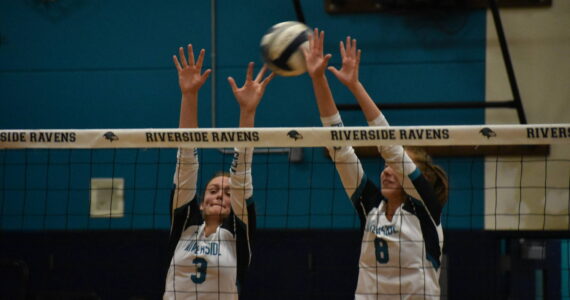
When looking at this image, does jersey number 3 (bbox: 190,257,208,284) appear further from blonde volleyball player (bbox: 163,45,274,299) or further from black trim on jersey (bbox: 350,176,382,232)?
black trim on jersey (bbox: 350,176,382,232)

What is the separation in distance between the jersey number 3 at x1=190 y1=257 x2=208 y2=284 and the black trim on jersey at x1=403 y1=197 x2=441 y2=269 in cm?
115

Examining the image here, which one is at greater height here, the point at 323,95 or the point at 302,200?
the point at 323,95

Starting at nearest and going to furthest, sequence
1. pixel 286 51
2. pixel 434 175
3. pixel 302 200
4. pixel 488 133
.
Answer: pixel 488 133 → pixel 286 51 → pixel 434 175 → pixel 302 200

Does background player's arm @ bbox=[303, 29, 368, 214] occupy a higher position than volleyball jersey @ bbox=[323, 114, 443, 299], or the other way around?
background player's arm @ bbox=[303, 29, 368, 214]

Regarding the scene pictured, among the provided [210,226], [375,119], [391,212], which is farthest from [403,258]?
[210,226]

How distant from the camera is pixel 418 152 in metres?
4.61

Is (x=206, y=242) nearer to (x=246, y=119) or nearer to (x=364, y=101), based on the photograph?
(x=246, y=119)

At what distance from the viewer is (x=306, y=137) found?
13.7 feet

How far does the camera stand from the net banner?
4.06m

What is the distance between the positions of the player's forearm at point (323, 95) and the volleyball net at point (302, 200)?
2371mm

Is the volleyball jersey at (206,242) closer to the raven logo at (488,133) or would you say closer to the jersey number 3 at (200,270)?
the jersey number 3 at (200,270)

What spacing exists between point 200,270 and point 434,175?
4.67 ft

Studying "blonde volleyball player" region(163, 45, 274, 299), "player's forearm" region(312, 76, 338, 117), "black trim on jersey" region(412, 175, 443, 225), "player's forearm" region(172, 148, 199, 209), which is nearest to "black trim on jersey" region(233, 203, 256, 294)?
"blonde volleyball player" region(163, 45, 274, 299)

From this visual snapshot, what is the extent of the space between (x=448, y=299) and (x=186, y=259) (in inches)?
136
